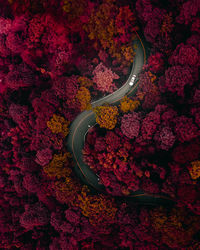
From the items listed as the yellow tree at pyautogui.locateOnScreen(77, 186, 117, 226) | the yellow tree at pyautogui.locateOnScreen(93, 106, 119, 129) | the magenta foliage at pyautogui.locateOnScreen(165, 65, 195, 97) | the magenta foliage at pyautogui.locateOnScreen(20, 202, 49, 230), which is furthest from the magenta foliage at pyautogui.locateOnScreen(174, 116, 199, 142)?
the magenta foliage at pyautogui.locateOnScreen(20, 202, 49, 230)

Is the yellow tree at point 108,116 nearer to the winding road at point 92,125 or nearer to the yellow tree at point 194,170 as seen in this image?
the winding road at point 92,125

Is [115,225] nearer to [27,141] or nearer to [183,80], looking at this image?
[27,141]

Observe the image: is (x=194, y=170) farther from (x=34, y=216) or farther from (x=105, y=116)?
(x=34, y=216)

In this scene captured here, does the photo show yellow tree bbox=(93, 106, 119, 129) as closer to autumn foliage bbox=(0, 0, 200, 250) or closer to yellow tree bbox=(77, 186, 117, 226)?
autumn foliage bbox=(0, 0, 200, 250)

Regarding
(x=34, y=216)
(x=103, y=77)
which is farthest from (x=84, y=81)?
(x=34, y=216)

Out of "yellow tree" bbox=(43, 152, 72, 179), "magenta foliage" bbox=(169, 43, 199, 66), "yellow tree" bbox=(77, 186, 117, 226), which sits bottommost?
"yellow tree" bbox=(77, 186, 117, 226)

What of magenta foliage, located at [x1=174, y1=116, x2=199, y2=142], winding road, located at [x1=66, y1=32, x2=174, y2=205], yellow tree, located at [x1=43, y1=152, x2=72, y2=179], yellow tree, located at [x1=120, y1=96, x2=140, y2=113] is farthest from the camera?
yellow tree, located at [x1=43, y1=152, x2=72, y2=179]
